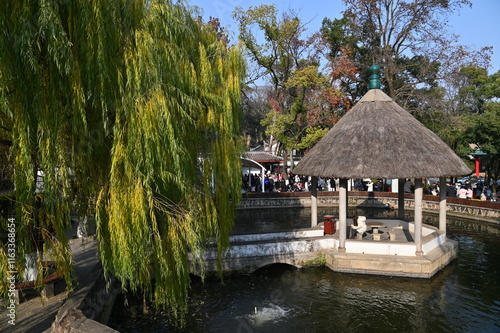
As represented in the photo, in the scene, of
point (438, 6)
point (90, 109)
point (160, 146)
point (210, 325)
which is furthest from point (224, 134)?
point (438, 6)

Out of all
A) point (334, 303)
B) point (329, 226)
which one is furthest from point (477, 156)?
point (334, 303)

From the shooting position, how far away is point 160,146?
7.08 metres

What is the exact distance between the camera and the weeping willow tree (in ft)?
19.0

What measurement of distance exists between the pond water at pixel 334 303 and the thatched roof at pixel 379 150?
3515mm

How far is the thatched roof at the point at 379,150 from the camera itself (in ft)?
41.6

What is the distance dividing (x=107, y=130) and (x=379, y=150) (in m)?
9.44

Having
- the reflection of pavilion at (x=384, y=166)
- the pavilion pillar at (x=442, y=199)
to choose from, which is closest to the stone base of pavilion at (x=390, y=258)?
the reflection of pavilion at (x=384, y=166)

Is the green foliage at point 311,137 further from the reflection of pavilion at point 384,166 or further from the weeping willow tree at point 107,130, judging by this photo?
the weeping willow tree at point 107,130

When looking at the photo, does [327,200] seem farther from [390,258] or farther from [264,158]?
[390,258]

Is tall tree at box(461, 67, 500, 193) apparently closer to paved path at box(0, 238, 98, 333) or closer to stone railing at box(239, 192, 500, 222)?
stone railing at box(239, 192, 500, 222)

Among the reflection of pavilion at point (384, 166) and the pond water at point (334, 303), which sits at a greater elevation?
the reflection of pavilion at point (384, 166)

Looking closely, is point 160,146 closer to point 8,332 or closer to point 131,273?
point 131,273

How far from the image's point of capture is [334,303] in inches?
426

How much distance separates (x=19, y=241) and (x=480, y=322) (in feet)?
35.1
